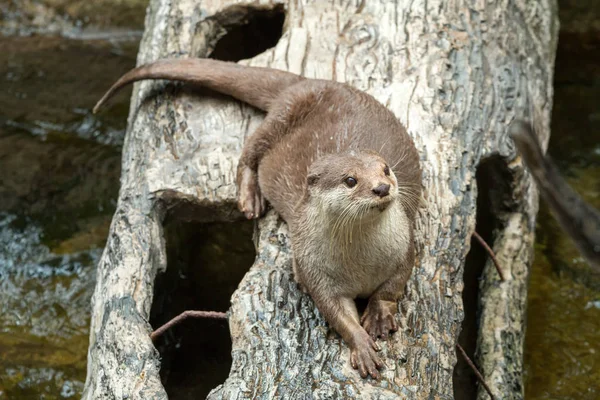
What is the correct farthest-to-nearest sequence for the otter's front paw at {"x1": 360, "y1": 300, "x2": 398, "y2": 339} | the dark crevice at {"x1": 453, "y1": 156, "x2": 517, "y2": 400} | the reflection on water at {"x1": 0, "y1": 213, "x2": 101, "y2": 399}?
the reflection on water at {"x1": 0, "y1": 213, "x2": 101, "y2": 399}
the dark crevice at {"x1": 453, "y1": 156, "x2": 517, "y2": 400}
the otter's front paw at {"x1": 360, "y1": 300, "x2": 398, "y2": 339}

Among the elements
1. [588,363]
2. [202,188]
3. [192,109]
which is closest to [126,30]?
[192,109]

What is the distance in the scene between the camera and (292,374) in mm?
2330

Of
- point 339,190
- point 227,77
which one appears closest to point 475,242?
point 227,77

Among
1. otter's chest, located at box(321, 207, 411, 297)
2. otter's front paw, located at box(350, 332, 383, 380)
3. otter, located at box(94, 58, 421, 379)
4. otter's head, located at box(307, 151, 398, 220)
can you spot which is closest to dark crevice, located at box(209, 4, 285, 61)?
otter, located at box(94, 58, 421, 379)

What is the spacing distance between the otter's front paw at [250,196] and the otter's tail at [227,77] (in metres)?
0.32

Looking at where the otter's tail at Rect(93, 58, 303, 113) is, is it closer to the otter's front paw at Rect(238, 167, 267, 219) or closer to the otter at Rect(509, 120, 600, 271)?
the otter's front paw at Rect(238, 167, 267, 219)

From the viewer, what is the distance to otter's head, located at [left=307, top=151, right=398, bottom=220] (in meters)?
2.18

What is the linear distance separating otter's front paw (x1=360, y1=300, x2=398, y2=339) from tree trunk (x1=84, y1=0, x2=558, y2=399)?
5cm

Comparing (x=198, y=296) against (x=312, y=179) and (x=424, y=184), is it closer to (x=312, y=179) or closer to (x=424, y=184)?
(x=424, y=184)

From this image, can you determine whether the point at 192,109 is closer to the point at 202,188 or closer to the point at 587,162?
the point at 202,188

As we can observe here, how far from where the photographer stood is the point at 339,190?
226 cm

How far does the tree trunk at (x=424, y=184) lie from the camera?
2.44 metres

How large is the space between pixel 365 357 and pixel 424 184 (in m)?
0.86

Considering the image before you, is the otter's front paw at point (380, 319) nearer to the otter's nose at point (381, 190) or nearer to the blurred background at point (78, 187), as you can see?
the otter's nose at point (381, 190)
